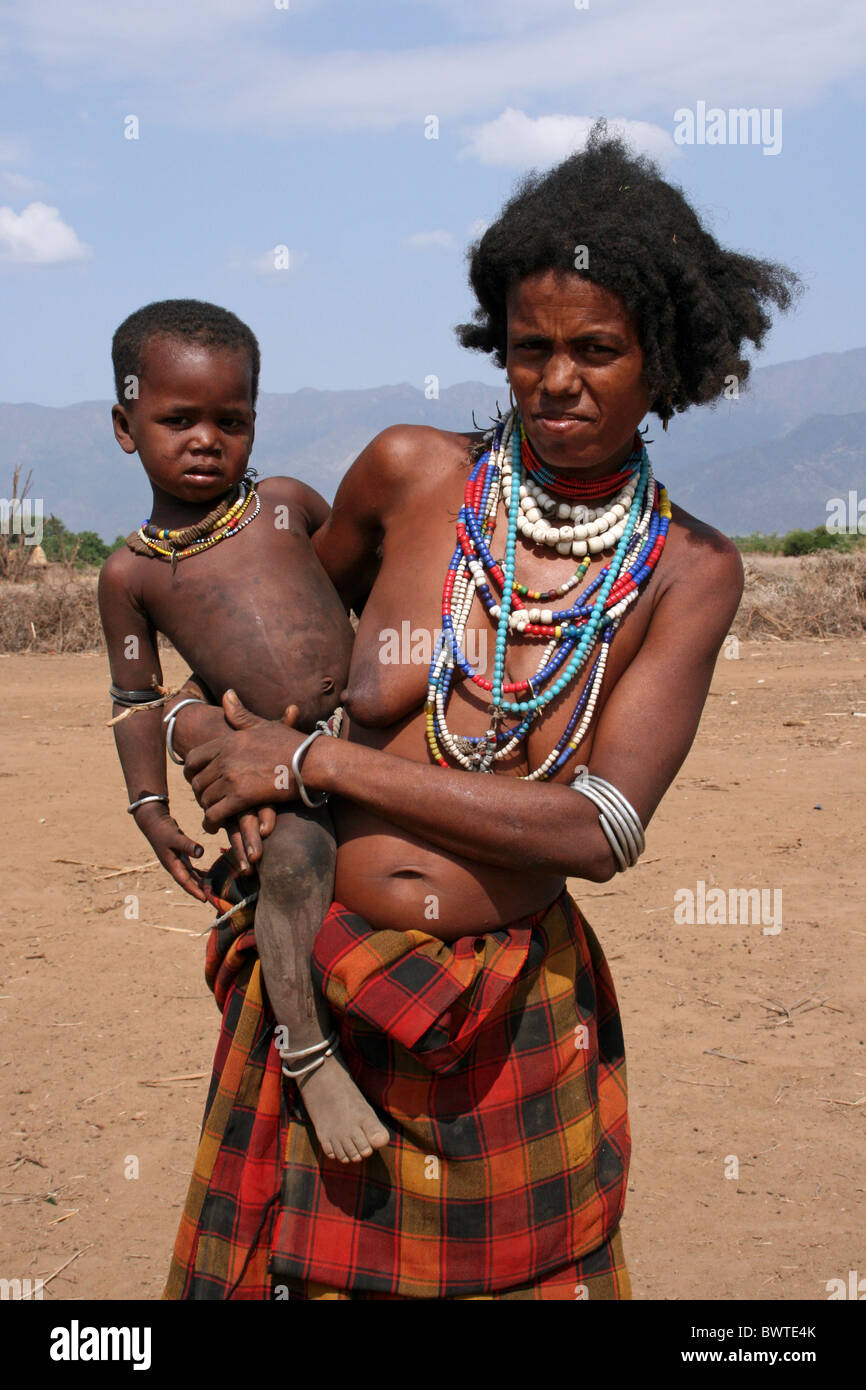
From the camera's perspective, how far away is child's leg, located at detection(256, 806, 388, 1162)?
185cm

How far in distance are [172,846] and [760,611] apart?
461 inches

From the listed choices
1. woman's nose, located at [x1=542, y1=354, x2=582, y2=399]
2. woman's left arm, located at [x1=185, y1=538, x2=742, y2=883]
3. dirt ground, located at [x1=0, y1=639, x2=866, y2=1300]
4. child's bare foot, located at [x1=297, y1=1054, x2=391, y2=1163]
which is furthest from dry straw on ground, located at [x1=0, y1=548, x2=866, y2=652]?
child's bare foot, located at [x1=297, y1=1054, x2=391, y2=1163]

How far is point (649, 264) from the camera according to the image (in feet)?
5.93

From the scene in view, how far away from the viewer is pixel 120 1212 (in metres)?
3.51

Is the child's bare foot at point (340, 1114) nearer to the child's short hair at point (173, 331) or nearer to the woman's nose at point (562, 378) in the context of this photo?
the woman's nose at point (562, 378)

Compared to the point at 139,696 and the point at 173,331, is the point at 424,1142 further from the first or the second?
the point at 173,331

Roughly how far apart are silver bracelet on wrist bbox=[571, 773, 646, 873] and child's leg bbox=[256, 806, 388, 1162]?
45cm

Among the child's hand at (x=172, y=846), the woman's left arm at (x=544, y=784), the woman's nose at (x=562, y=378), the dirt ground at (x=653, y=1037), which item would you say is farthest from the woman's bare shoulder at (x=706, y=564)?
the dirt ground at (x=653, y=1037)

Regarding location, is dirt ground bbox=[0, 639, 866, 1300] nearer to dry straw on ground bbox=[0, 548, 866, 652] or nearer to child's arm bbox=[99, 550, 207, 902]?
child's arm bbox=[99, 550, 207, 902]
